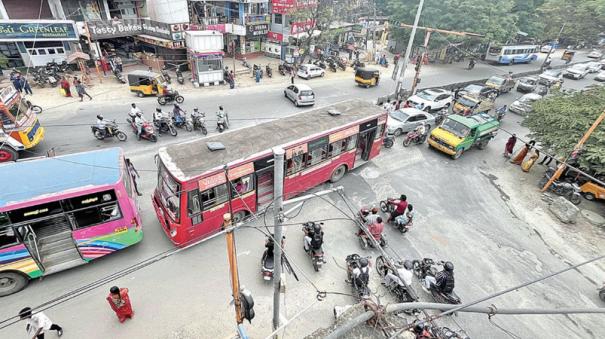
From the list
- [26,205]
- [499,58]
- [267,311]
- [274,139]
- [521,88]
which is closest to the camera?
[26,205]

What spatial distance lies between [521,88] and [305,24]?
68.8 ft

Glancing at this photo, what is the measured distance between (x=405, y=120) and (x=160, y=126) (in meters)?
13.5

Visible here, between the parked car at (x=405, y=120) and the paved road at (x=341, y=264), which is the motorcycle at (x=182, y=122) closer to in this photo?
the paved road at (x=341, y=264)

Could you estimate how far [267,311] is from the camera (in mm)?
8039

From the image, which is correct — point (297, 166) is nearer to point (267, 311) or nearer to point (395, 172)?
point (267, 311)

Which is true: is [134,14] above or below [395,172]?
above

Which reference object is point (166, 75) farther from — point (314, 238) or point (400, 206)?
point (400, 206)

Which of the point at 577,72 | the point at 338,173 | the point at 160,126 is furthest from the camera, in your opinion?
the point at 577,72

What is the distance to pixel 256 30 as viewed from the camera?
3041 cm

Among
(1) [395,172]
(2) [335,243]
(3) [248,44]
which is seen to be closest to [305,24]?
(3) [248,44]

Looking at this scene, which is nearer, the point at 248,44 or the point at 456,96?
the point at 456,96

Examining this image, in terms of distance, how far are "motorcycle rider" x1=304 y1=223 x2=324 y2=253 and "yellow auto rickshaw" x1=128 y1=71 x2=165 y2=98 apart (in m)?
15.7

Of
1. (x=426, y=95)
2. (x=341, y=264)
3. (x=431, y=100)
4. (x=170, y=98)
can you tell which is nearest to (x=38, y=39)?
(x=170, y=98)

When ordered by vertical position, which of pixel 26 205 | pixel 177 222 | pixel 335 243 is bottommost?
pixel 335 243
